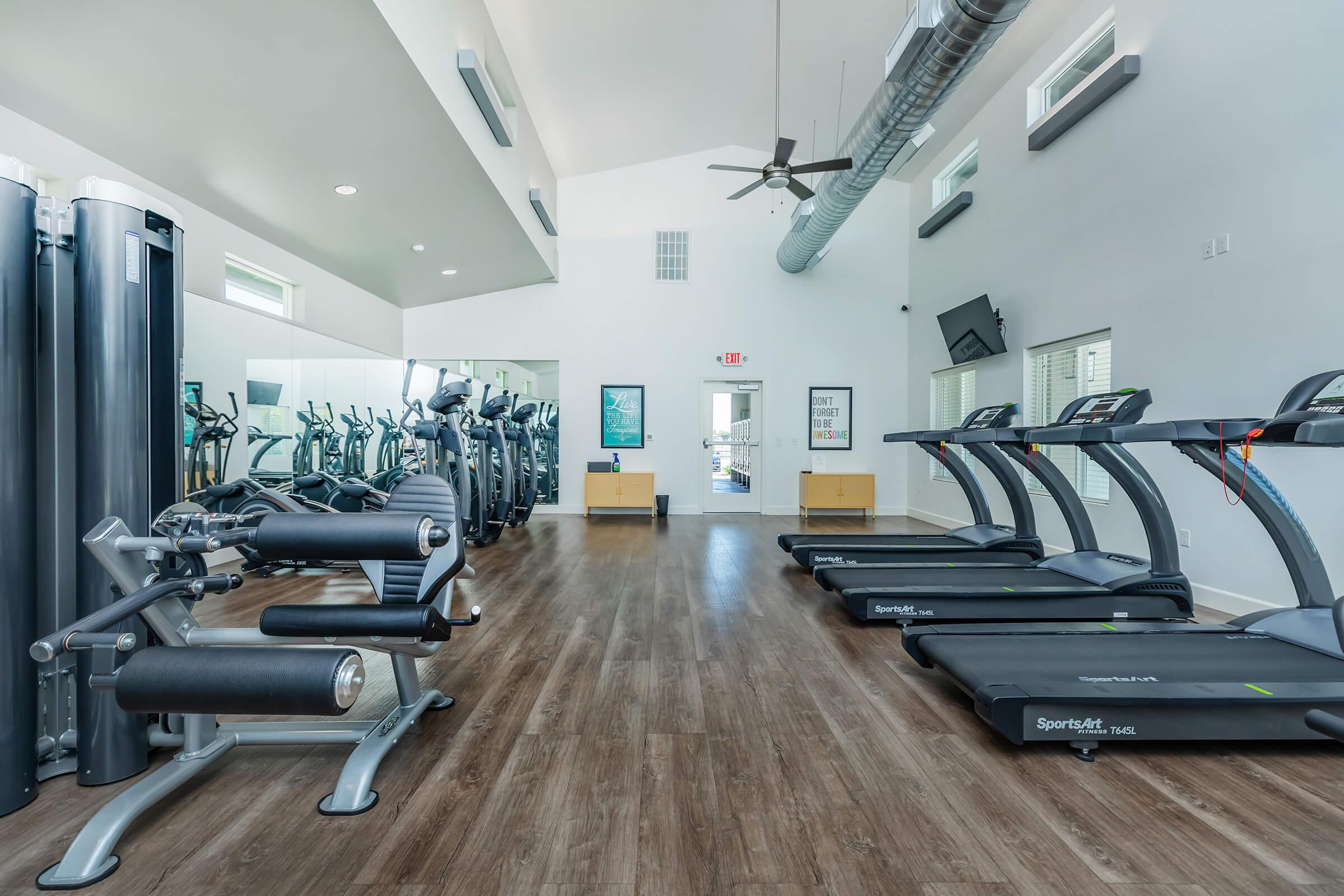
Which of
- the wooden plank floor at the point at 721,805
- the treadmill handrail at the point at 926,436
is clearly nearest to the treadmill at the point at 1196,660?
the wooden plank floor at the point at 721,805

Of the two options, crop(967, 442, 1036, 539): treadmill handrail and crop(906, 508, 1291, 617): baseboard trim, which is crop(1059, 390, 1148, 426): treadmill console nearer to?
crop(967, 442, 1036, 539): treadmill handrail

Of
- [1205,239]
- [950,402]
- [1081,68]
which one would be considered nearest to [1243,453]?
[1205,239]

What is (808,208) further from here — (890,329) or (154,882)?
(154,882)

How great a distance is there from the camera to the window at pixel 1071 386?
4.61 metres

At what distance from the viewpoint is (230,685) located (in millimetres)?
1346

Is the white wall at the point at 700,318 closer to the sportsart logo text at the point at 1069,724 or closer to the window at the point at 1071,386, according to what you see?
the window at the point at 1071,386

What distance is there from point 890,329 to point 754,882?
7821 mm

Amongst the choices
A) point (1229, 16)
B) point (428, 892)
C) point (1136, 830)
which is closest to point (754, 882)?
point (428, 892)

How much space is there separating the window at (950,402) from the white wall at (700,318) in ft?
2.35

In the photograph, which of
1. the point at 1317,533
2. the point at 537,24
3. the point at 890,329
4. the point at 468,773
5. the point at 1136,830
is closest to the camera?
the point at 1136,830

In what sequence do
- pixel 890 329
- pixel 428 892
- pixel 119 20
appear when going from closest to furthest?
pixel 428 892, pixel 119 20, pixel 890 329

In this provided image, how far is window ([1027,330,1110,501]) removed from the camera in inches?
182

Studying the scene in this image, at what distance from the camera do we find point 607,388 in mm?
8195

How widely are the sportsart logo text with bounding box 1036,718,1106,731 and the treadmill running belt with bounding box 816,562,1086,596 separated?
143 cm
